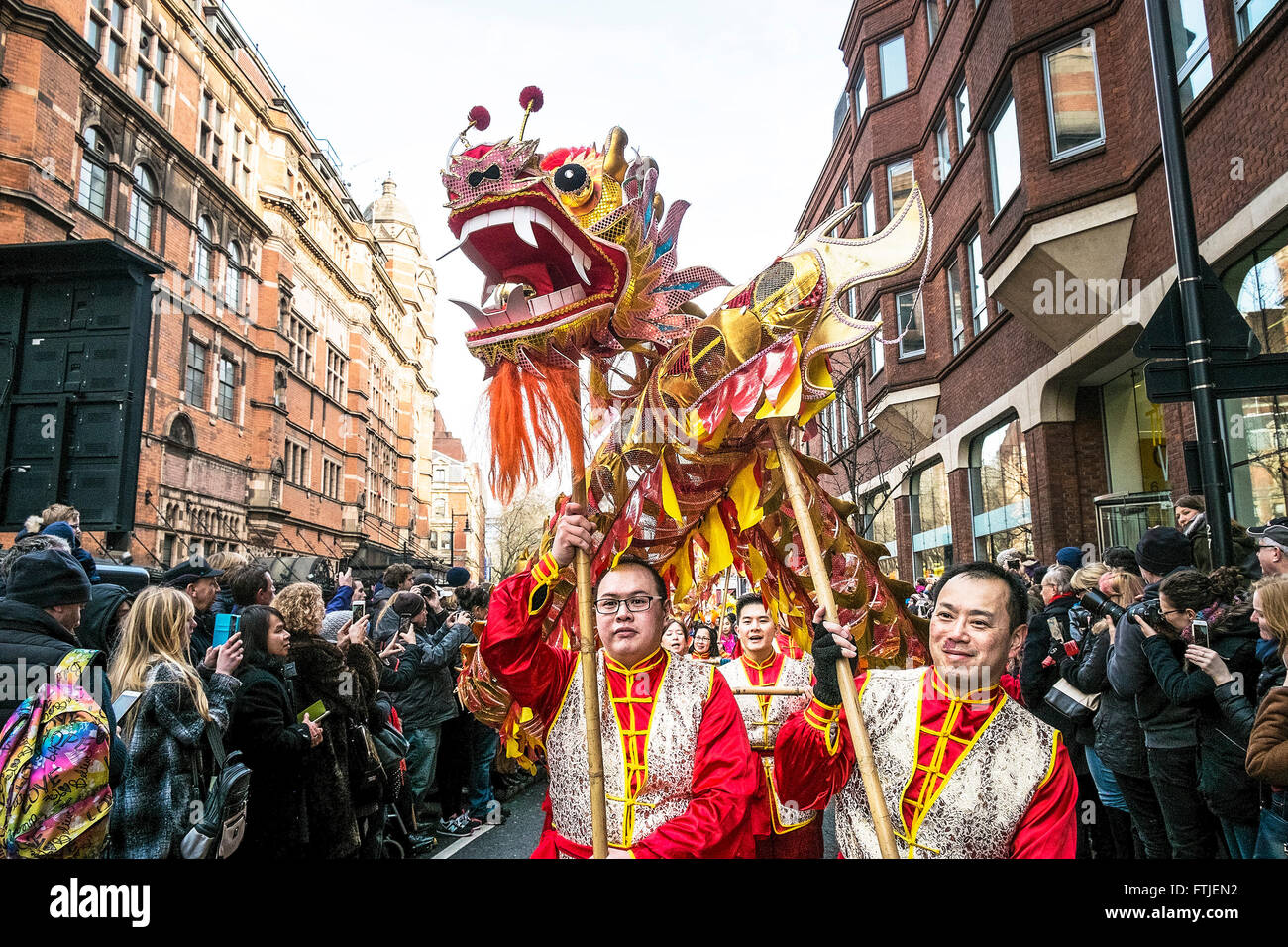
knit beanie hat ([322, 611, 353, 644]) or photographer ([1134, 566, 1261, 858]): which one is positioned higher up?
knit beanie hat ([322, 611, 353, 644])

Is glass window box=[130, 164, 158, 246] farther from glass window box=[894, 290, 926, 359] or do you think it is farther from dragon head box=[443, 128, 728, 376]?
dragon head box=[443, 128, 728, 376]

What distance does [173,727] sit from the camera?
10.2ft

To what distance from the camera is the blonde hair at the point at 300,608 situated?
4398 millimetres

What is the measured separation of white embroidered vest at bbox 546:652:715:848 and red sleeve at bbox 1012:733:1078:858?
2.99 feet

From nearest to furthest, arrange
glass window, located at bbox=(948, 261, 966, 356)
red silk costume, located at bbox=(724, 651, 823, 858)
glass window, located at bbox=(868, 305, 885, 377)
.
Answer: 1. red silk costume, located at bbox=(724, 651, 823, 858)
2. glass window, located at bbox=(948, 261, 966, 356)
3. glass window, located at bbox=(868, 305, 885, 377)

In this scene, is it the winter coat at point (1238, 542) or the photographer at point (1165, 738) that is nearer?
the photographer at point (1165, 738)

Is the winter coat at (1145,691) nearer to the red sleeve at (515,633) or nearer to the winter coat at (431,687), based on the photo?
the red sleeve at (515,633)

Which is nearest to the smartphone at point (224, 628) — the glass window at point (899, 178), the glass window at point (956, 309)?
the glass window at point (956, 309)

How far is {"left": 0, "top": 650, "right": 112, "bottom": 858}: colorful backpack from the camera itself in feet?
7.55

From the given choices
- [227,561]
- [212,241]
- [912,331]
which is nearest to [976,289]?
[912,331]

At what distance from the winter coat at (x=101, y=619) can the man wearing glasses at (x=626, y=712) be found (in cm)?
273

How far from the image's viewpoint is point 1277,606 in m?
3.03

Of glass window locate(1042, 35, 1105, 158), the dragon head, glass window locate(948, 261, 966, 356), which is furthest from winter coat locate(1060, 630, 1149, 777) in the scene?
glass window locate(948, 261, 966, 356)
